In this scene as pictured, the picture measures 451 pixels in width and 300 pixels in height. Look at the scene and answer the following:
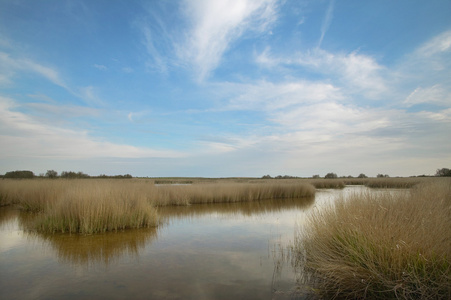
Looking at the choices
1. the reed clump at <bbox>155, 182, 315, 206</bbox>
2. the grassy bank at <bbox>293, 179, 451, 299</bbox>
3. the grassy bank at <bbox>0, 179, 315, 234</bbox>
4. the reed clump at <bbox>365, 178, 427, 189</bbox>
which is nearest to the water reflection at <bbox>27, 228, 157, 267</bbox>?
the grassy bank at <bbox>0, 179, 315, 234</bbox>

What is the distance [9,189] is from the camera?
1270cm

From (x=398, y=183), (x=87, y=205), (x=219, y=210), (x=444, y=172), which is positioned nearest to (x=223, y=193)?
(x=219, y=210)

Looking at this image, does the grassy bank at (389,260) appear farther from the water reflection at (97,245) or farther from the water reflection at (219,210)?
the water reflection at (219,210)

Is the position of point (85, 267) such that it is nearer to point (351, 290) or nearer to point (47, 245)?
point (47, 245)

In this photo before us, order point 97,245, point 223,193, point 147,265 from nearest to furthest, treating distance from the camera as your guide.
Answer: point 147,265, point 97,245, point 223,193

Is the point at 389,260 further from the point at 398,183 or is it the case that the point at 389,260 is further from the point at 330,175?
the point at 330,175

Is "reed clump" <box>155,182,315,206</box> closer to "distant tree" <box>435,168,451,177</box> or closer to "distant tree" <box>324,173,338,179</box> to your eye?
"distant tree" <box>435,168,451,177</box>

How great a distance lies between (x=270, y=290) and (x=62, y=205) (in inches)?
255

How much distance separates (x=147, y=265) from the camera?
4379 millimetres

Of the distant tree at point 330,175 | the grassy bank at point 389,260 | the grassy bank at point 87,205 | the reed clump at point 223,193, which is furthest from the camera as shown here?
the distant tree at point 330,175

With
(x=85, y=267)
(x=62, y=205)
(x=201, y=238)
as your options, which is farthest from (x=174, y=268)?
(x=62, y=205)

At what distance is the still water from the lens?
11.1 ft

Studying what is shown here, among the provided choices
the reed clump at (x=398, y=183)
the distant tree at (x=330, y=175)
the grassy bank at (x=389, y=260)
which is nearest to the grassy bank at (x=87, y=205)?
the grassy bank at (x=389, y=260)

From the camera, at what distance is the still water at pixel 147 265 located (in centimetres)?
338
